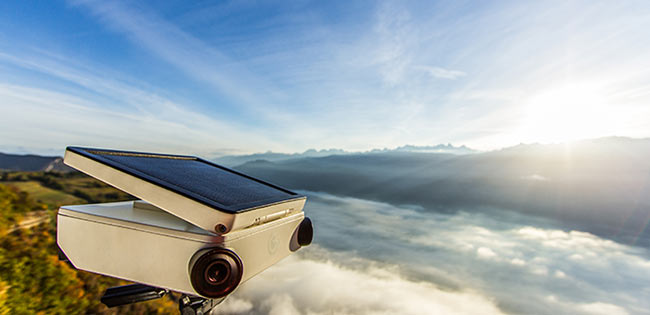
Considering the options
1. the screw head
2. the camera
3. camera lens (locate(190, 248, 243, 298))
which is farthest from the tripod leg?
the screw head

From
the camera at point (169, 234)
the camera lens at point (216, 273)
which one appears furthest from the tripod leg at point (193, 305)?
the camera lens at point (216, 273)

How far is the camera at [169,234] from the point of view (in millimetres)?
965

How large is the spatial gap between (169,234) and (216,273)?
23 centimetres

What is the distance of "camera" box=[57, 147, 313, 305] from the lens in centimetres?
97

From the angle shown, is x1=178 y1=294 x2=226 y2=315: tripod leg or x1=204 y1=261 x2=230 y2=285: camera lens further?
x1=178 y1=294 x2=226 y2=315: tripod leg

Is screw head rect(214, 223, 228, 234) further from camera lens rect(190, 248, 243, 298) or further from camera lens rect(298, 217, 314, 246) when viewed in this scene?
camera lens rect(298, 217, 314, 246)

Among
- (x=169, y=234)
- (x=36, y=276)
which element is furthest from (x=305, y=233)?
(x=36, y=276)

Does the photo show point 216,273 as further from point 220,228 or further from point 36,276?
point 36,276

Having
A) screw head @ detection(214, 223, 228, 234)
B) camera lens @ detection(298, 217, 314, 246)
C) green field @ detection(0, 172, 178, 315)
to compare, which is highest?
screw head @ detection(214, 223, 228, 234)

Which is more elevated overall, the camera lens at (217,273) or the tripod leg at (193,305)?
the camera lens at (217,273)

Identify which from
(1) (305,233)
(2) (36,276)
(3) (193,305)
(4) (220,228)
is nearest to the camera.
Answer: (4) (220,228)

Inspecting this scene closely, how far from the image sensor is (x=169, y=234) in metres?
1.01

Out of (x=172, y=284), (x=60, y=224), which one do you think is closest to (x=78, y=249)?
(x=60, y=224)

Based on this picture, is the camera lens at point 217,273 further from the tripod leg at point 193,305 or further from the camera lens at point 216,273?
the tripod leg at point 193,305
